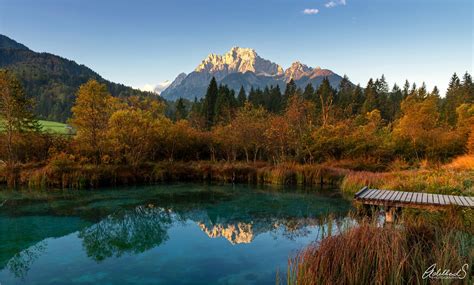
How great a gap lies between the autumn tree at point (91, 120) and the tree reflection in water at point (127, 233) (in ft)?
30.6

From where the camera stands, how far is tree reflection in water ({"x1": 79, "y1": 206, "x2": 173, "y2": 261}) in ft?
28.1

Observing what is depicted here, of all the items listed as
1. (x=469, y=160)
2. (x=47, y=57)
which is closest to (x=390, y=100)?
(x=469, y=160)

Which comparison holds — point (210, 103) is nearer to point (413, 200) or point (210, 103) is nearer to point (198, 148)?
point (198, 148)

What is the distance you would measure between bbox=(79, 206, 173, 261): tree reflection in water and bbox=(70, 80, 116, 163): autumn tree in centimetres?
933

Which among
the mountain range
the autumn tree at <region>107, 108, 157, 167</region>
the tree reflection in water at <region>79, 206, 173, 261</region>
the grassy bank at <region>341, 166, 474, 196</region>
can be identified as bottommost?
the tree reflection in water at <region>79, 206, 173, 261</region>

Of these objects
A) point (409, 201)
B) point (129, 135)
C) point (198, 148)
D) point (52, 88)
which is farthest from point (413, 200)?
point (52, 88)

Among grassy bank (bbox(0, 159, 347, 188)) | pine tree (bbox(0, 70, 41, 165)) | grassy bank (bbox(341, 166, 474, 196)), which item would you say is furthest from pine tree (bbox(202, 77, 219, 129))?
grassy bank (bbox(341, 166, 474, 196))

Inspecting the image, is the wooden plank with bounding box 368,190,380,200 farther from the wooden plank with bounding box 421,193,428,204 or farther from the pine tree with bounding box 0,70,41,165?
the pine tree with bounding box 0,70,41,165

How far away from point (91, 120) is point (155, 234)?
543 inches

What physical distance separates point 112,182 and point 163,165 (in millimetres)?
3717

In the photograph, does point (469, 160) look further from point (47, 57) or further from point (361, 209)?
point (47, 57)

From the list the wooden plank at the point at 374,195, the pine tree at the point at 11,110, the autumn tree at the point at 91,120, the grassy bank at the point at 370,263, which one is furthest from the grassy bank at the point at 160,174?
the grassy bank at the point at 370,263

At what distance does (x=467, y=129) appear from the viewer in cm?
2573

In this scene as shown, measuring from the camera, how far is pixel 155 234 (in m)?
10.1
